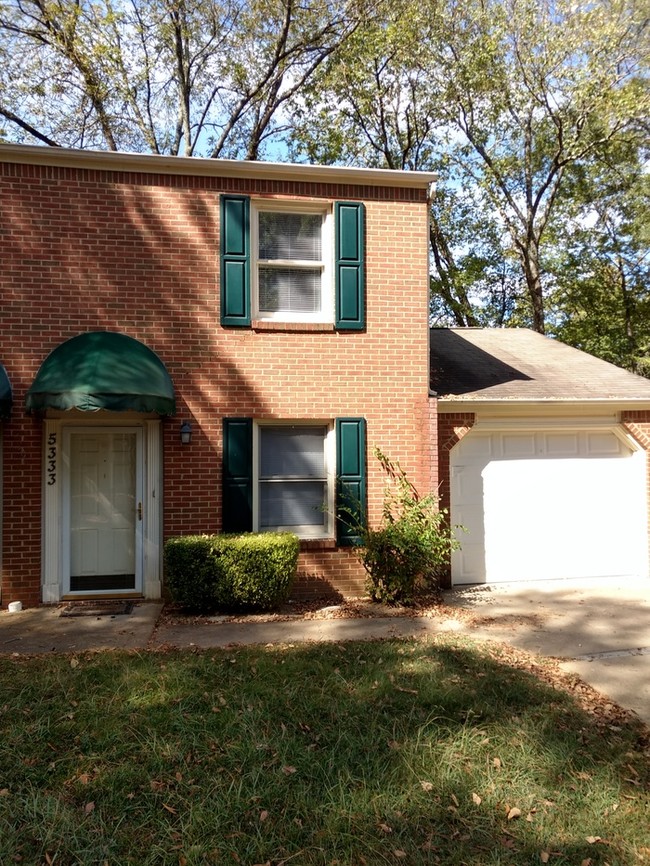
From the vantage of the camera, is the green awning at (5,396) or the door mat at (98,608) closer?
the green awning at (5,396)

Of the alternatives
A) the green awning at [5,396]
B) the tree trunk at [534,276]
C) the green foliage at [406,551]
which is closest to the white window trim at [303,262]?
the green foliage at [406,551]

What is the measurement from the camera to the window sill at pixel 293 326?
803cm

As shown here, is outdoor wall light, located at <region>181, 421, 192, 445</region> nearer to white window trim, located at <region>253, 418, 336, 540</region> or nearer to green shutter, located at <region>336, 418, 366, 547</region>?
white window trim, located at <region>253, 418, 336, 540</region>

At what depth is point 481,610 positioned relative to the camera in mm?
7438

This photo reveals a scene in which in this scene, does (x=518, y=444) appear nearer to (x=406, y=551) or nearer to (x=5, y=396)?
(x=406, y=551)

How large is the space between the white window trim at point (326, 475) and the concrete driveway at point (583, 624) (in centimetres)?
196

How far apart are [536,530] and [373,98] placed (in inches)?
606

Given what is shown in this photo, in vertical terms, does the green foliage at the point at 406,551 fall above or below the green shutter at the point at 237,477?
below

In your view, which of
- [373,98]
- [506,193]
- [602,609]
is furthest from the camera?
[506,193]

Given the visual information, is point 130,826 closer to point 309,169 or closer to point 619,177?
point 309,169

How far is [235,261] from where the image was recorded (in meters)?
7.96

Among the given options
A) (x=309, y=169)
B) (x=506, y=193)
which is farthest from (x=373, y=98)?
(x=309, y=169)

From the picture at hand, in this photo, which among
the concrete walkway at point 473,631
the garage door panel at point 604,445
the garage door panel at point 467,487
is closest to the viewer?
the concrete walkway at point 473,631

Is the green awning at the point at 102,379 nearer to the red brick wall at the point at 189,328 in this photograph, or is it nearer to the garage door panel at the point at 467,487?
the red brick wall at the point at 189,328
